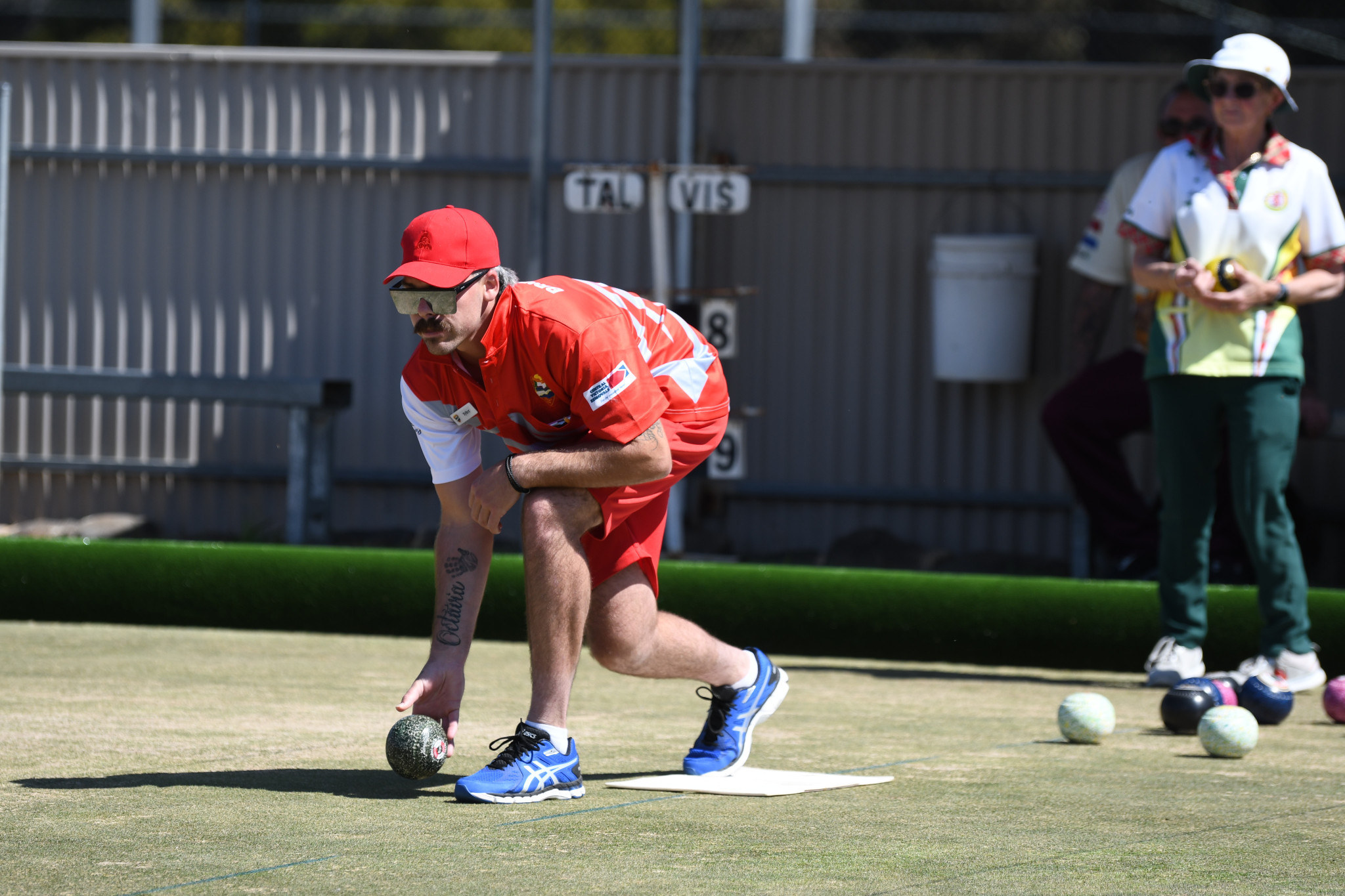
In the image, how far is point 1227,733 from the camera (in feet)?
14.4

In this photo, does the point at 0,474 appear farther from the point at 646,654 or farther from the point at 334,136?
the point at 646,654

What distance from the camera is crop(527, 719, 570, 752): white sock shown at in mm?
3689

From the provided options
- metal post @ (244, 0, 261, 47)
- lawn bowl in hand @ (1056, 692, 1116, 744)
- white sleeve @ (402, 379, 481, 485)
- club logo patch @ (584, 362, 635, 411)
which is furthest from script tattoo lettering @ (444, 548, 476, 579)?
metal post @ (244, 0, 261, 47)

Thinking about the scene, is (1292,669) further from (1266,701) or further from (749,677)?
(749,677)

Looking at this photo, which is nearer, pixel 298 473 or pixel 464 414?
pixel 464 414

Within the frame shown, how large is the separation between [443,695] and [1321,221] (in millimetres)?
3206

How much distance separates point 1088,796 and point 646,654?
924 mm

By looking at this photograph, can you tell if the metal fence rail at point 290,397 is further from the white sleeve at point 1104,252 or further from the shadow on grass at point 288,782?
the shadow on grass at point 288,782

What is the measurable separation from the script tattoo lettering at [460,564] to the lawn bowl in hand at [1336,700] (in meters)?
2.48

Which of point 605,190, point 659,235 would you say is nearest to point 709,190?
point 659,235

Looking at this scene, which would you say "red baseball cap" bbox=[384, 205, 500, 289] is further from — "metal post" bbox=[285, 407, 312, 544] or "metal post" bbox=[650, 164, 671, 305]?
"metal post" bbox=[285, 407, 312, 544]

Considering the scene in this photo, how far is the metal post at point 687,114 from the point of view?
330 inches

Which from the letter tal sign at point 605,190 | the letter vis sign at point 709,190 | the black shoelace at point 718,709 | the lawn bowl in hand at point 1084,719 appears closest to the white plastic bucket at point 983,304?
the letter vis sign at point 709,190

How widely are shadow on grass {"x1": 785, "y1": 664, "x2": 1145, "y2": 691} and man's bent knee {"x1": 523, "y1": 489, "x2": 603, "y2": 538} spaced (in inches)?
105
